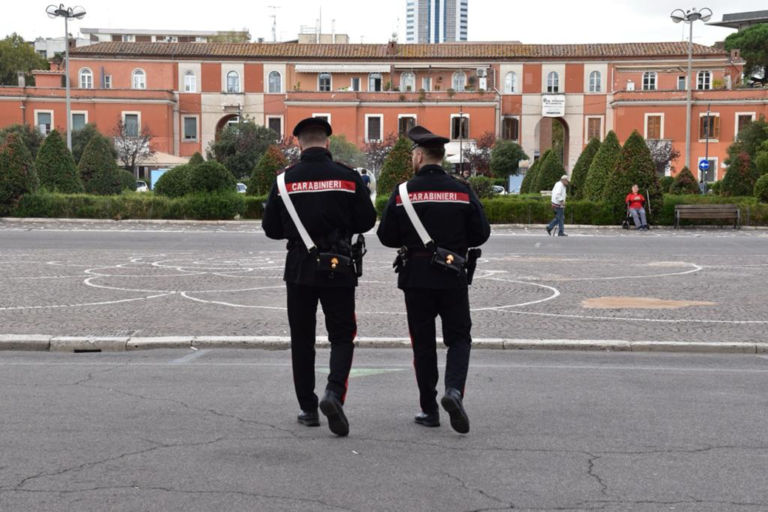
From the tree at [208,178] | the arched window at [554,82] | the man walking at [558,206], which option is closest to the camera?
the man walking at [558,206]

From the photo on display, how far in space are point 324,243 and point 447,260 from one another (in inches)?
29.1

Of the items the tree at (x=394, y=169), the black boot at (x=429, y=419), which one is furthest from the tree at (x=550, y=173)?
the black boot at (x=429, y=419)

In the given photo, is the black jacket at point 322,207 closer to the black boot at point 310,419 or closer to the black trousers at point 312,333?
the black trousers at point 312,333

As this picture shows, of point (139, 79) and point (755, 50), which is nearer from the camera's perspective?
point (139, 79)

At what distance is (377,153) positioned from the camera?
66875mm

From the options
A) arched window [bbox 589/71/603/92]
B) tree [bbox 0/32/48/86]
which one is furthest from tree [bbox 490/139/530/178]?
tree [bbox 0/32/48/86]

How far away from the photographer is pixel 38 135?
205ft

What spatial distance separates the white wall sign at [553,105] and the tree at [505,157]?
28.8 ft

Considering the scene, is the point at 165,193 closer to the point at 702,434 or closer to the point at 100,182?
the point at 100,182

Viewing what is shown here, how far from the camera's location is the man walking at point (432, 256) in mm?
6172

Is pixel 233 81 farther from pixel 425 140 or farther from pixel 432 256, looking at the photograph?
pixel 432 256

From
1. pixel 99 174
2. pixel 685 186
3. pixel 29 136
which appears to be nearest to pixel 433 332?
pixel 99 174

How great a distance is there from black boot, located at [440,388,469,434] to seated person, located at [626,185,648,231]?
24.9 metres

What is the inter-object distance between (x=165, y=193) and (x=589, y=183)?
45.8 feet
